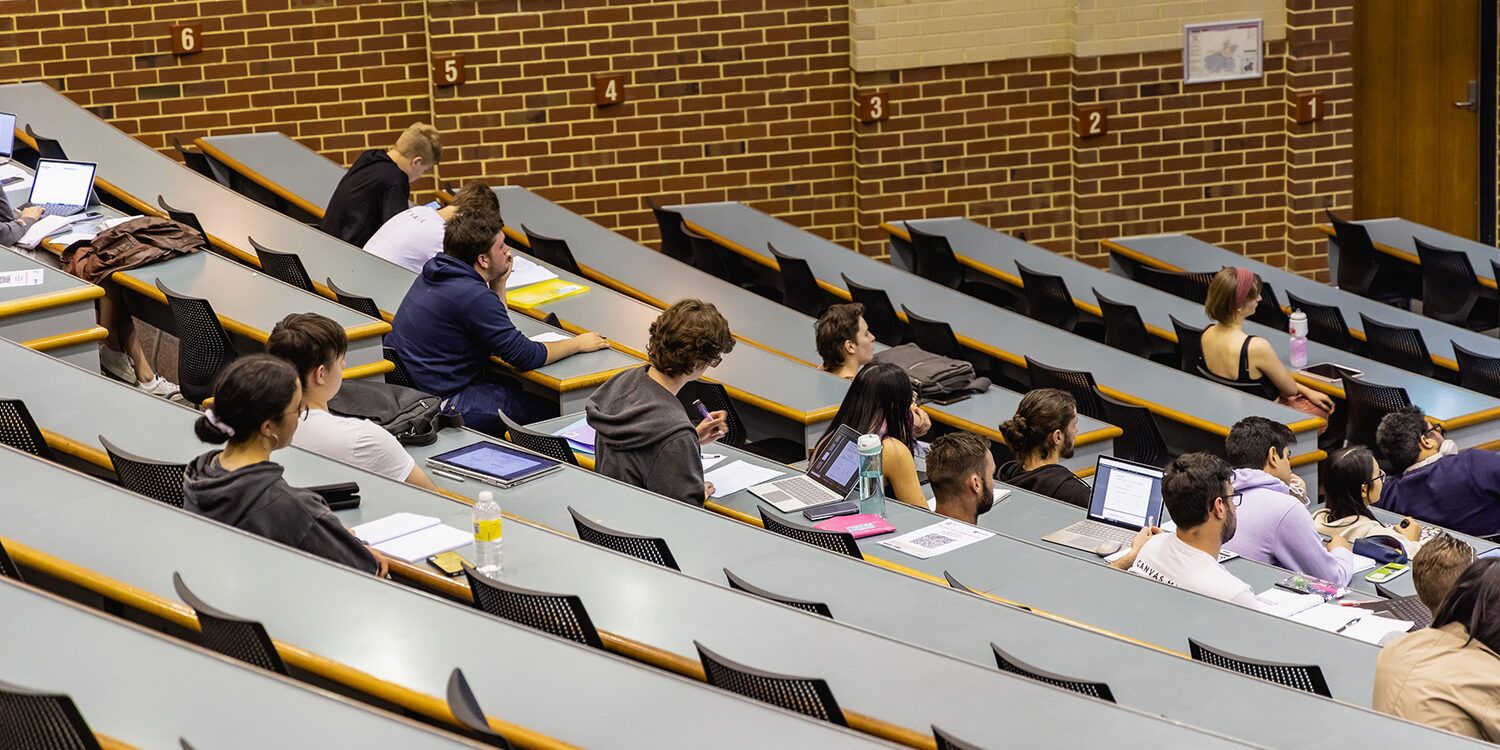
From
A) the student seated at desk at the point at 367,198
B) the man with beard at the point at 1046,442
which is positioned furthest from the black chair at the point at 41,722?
the student seated at desk at the point at 367,198

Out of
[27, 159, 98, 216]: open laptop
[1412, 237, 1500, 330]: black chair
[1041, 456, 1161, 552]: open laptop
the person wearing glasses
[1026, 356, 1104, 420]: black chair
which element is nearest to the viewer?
[1041, 456, 1161, 552]: open laptop

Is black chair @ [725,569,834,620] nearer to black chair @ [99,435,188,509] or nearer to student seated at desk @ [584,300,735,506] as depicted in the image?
student seated at desk @ [584,300,735,506]

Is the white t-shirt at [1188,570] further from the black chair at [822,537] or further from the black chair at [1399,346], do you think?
the black chair at [1399,346]

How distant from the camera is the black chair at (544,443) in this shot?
18.6 ft

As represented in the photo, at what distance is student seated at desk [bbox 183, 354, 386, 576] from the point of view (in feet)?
14.2

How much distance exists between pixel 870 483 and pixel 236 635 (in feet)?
7.85

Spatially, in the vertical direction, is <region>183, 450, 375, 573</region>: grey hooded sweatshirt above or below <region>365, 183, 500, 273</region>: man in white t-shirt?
below

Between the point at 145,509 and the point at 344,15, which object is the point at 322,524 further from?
the point at 344,15

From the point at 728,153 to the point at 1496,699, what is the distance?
777cm

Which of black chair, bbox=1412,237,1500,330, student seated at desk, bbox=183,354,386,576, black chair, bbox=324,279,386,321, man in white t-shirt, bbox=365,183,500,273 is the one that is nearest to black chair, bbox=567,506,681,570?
student seated at desk, bbox=183,354,386,576

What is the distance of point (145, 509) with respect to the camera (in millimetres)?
4516

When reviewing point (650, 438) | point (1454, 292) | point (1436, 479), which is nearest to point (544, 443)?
point (650, 438)

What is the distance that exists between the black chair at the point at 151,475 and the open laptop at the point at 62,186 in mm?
3259

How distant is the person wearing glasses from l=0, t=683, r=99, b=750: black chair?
5.25 metres
